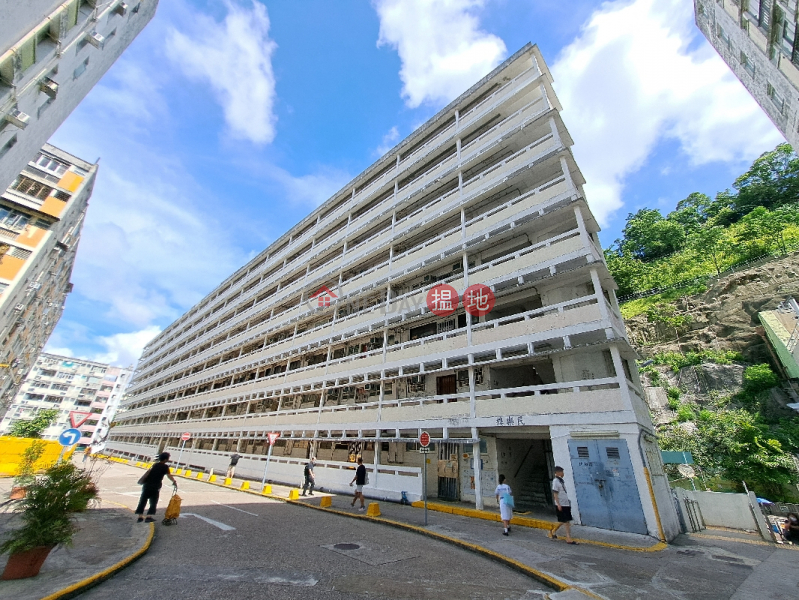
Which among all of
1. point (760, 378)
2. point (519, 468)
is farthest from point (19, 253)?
point (760, 378)

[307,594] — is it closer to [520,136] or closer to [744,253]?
[520,136]

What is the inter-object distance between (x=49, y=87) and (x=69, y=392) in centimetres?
9813

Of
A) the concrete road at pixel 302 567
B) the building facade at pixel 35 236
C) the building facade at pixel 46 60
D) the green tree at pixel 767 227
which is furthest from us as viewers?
the green tree at pixel 767 227

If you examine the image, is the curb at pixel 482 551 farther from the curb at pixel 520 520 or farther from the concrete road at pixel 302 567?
the curb at pixel 520 520

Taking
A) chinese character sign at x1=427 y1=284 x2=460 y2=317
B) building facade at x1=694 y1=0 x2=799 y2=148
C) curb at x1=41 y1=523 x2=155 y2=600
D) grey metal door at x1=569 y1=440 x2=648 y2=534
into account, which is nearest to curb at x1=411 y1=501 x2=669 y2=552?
grey metal door at x1=569 y1=440 x2=648 y2=534

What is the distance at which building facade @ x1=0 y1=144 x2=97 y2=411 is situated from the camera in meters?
24.7

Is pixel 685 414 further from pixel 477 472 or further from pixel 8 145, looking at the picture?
pixel 8 145

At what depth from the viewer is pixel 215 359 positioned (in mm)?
37656

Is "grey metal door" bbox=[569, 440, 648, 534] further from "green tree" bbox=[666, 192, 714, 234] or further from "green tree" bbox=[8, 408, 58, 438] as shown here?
"green tree" bbox=[8, 408, 58, 438]

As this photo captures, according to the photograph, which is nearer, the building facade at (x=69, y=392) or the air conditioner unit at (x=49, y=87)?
the air conditioner unit at (x=49, y=87)

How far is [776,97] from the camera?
15.3 m

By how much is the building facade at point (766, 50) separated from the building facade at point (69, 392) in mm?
98462

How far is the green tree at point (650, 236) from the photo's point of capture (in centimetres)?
4972

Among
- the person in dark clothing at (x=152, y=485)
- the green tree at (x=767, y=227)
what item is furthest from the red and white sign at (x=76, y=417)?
the green tree at (x=767, y=227)
